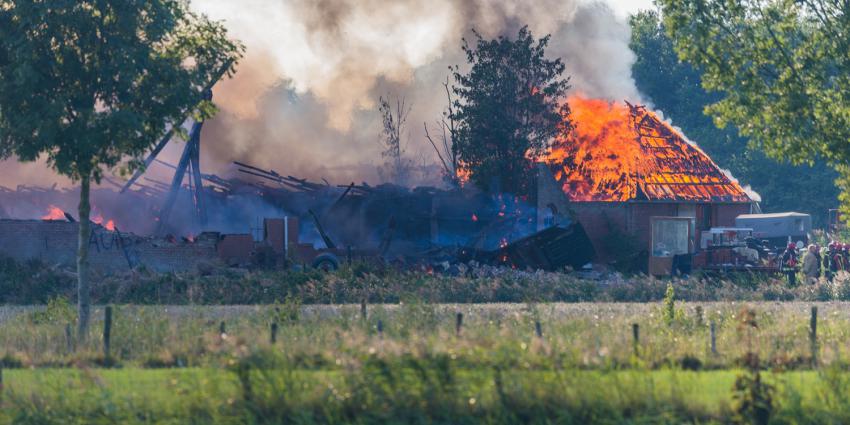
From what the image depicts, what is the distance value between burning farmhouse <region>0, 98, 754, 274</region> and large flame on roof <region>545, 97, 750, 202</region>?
61 mm

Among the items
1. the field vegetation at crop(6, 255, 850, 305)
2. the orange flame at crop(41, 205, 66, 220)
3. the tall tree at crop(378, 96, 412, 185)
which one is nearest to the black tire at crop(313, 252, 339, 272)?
the field vegetation at crop(6, 255, 850, 305)

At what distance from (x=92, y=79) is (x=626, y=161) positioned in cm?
3006

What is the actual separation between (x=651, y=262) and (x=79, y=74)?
25109mm

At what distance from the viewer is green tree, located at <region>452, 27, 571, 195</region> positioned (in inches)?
1812

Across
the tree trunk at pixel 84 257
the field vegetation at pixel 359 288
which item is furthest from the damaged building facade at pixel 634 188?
the tree trunk at pixel 84 257

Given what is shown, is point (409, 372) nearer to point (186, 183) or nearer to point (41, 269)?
point (41, 269)

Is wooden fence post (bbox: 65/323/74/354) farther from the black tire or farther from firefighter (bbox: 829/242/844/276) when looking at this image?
firefighter (bbox: 829/242/844/276)

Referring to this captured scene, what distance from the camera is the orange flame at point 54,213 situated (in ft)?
148

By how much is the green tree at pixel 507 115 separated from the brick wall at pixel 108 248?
1316 cm

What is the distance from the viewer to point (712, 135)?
72062 mm

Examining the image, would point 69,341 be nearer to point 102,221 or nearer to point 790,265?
point 790,265

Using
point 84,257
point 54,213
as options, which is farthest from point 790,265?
point 54,213

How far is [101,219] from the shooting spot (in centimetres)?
4478

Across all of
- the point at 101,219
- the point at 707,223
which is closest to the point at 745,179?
the point at 707,223
